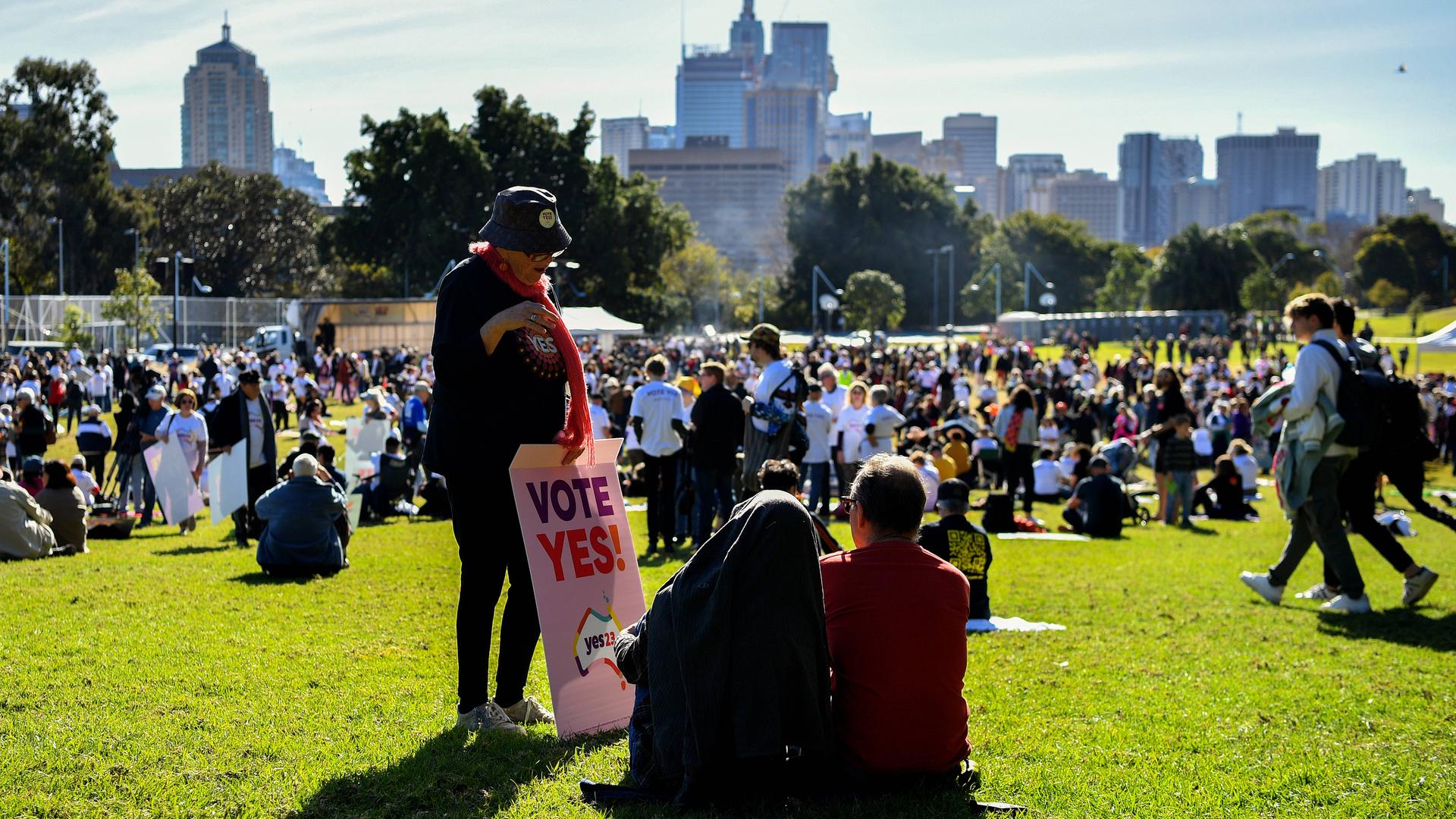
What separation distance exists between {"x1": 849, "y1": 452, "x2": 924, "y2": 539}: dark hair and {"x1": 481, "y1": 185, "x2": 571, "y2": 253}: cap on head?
57.6 inches

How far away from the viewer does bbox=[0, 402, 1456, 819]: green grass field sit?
13.6 feet

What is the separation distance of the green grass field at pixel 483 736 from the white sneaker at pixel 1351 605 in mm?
108

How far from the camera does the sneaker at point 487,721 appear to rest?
15.7ft

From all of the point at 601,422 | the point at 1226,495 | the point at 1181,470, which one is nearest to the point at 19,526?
the point at 601,422

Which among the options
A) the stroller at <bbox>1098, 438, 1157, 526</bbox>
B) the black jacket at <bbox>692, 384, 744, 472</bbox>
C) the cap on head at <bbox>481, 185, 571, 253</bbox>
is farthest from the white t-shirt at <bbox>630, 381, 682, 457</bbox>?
the stroller at <bbox>1098, 438, 1157, 526</bbox>

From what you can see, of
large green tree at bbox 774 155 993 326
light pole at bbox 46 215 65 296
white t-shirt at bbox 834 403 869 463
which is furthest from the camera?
large green tree at bbox 774 155 993 326

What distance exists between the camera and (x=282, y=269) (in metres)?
89.2

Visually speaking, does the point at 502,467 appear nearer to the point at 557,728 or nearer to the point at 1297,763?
the point at 557,728

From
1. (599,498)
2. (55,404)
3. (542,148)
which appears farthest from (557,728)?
(542,148)

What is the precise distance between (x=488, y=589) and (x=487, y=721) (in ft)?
1.65

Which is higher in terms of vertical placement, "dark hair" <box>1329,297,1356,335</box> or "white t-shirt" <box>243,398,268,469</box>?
"dark hair" <box>1329,297,1356,335</box>

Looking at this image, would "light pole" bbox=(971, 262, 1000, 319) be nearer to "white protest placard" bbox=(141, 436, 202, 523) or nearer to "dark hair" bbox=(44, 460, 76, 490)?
"white protest placard" bbox=(141, 436, 202, 523)

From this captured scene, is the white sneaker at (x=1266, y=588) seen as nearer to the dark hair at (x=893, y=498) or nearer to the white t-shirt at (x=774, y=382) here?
the white t-shirt at (x=774, y=382)

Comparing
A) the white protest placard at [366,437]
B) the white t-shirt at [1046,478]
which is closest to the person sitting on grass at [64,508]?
the white protest placard at [366,437]
